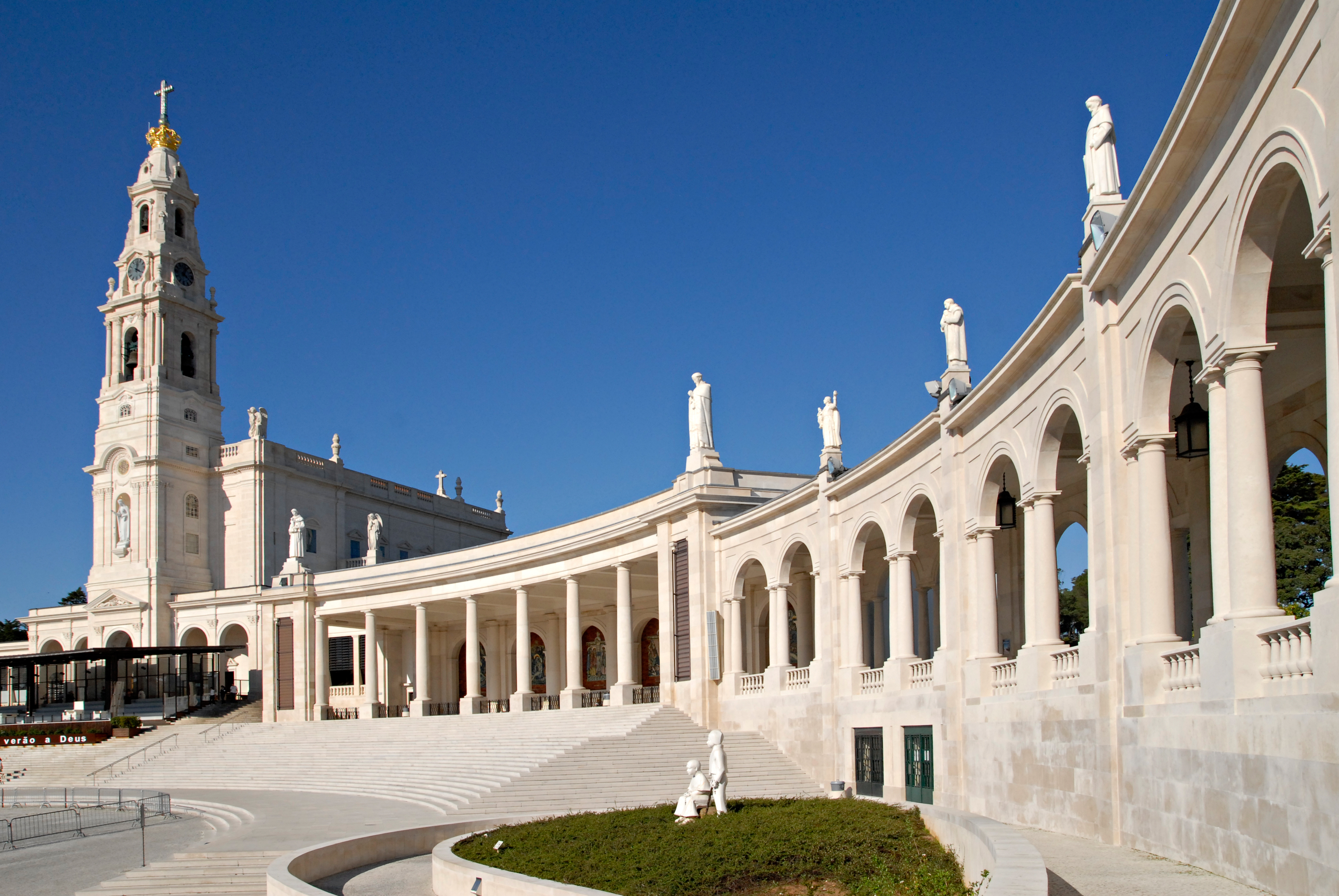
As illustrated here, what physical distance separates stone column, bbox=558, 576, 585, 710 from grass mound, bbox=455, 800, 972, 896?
25.4 metres

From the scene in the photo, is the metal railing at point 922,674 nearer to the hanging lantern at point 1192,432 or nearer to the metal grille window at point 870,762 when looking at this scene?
the metal grille window at point 870,762

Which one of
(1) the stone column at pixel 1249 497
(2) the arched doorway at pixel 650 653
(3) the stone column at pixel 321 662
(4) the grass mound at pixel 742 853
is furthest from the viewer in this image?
(3) the stone column at pixel 321 662

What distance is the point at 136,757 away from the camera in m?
51.0

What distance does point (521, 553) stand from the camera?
49.1 meters

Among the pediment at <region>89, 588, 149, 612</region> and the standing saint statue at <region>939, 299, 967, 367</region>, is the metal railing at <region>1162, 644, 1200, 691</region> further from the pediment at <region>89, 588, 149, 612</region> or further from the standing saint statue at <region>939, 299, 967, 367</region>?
the pediment at <region>89, 588, 149, 612</region>

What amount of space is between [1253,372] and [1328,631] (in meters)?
3.62

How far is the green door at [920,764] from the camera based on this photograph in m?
26.7

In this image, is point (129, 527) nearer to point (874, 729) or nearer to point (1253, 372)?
point (874, 729)

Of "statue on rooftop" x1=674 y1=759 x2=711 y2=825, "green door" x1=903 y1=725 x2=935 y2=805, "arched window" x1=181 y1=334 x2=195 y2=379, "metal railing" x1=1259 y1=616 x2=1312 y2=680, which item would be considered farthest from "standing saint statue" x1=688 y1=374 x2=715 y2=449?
"arched window" x1=181 y1=334 x2=195 y2=379

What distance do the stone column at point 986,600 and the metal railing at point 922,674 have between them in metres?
2.74

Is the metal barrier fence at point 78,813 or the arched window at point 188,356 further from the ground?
the arched window at point 188,356

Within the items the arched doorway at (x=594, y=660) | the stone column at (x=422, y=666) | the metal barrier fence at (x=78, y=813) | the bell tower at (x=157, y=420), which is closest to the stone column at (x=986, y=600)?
the metal barrier fence at (x=78, y=813)

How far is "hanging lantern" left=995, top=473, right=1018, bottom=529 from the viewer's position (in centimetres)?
2342

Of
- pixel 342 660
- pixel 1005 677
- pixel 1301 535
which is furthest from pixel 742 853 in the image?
pixel 342 660
